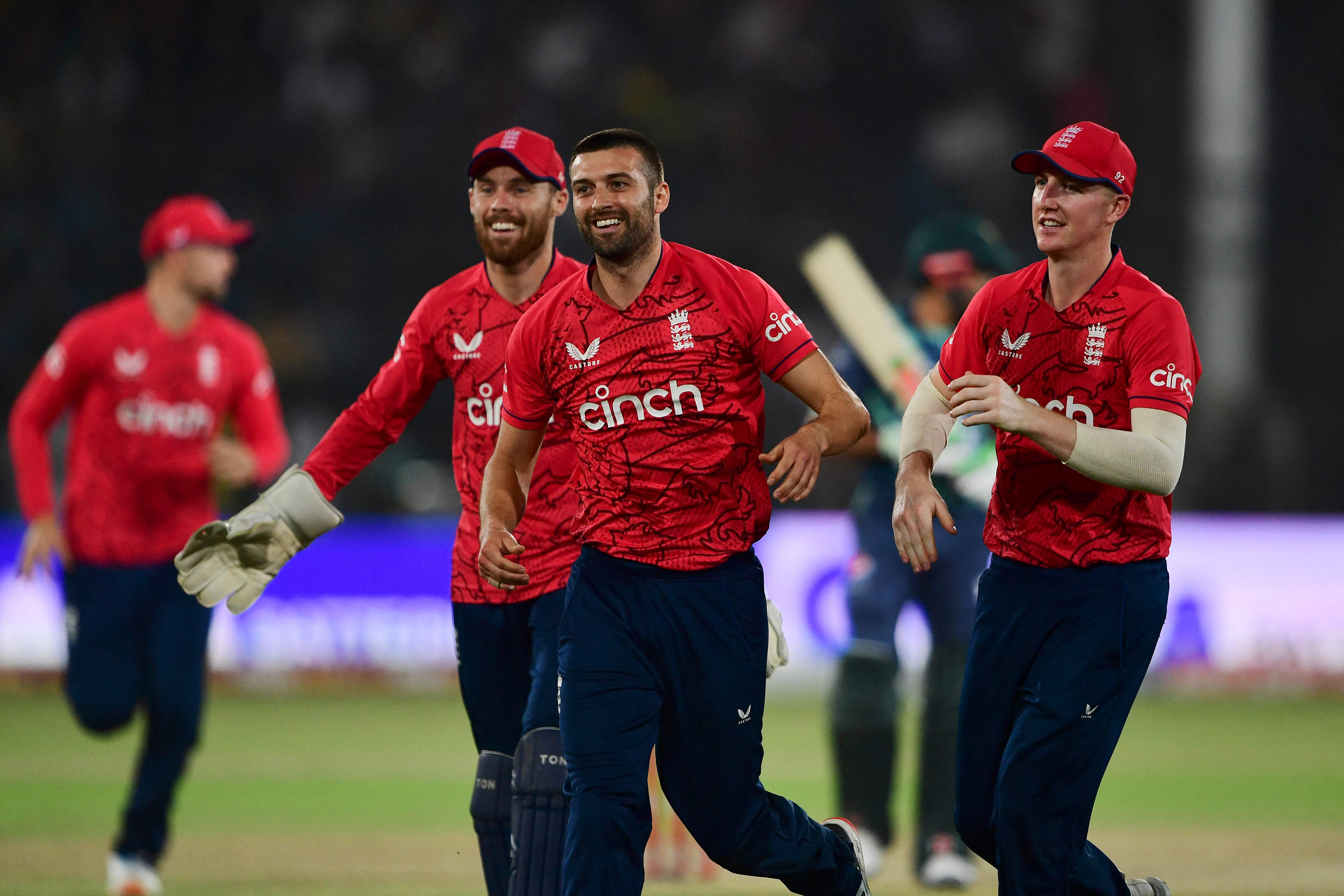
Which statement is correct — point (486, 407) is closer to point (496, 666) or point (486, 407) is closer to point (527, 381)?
point (527, 381)

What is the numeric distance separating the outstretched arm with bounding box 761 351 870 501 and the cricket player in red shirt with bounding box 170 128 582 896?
94 cm

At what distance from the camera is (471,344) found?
17.5 feet

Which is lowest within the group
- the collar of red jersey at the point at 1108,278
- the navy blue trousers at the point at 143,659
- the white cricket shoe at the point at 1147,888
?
the white cricket shoe at the point at 1147,888

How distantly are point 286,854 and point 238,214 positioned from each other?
1066 centimetres

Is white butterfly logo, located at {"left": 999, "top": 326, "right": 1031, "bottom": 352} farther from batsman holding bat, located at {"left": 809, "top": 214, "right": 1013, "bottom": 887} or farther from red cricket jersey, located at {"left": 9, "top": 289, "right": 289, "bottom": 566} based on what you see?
red cricket jersey, located at {"left": 9, "top": 289, "right": 289, "bottom": 566}

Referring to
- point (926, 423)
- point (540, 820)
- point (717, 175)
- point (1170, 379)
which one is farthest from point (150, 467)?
point (717, 175)

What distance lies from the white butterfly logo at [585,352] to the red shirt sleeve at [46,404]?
3560 millimetres

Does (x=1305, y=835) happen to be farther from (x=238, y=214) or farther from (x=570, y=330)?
(x=238, y=214)

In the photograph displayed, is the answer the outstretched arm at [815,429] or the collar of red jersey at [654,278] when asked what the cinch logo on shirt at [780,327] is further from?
the collar of red jersey at [654,278]

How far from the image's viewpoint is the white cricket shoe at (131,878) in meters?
6.56

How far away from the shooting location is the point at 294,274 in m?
17.0

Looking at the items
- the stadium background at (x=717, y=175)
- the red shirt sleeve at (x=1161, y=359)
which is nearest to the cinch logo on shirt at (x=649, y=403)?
Answer: the red shirt sleeve at (x=1161, y=359)

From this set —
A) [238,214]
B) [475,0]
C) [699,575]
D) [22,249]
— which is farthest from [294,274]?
[699,575]

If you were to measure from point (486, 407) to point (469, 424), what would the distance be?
104 mm
